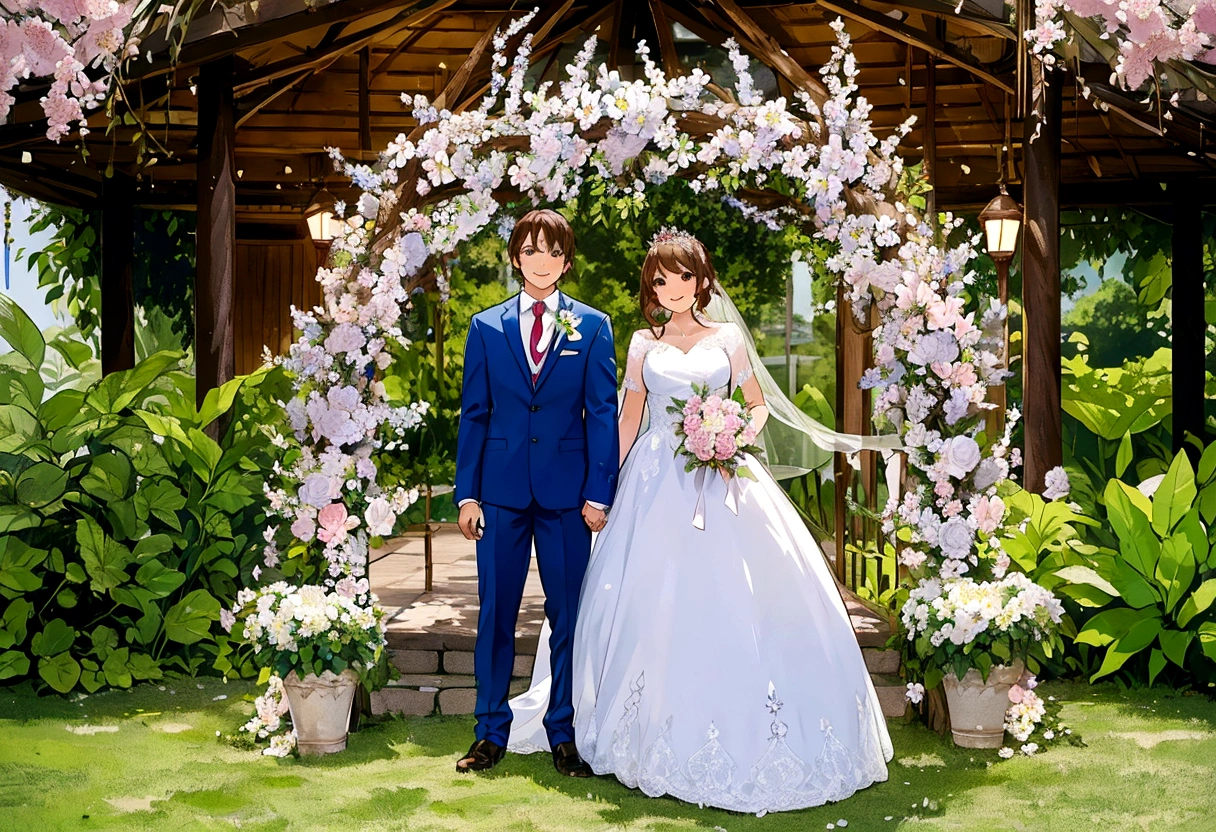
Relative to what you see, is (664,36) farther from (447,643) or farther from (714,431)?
(447,643)

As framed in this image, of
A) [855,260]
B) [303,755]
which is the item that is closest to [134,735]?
[303,755]

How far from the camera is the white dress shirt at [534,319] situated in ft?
14.7

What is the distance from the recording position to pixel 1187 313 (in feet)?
32.3

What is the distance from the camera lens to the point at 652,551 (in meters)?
4.38

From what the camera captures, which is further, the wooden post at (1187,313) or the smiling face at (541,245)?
the wooden post at (1187,313)

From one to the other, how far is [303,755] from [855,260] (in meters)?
3.00

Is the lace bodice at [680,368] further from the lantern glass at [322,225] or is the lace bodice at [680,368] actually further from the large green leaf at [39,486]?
the lantern glass at [322,225]

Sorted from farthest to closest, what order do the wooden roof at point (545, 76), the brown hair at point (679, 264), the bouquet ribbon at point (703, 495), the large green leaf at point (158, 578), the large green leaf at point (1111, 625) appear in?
the wooden roof at point (545, 76) < the large green leaf at point (158, 578) < the large green leaf at point (1111, 625) < the brown hair at point (679, 264) < the bouquet ribbon at point (703, 495)

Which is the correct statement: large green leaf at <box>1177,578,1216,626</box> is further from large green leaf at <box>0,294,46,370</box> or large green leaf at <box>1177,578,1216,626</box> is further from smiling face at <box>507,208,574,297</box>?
large green leaf at <box>0,294,46,370</box>

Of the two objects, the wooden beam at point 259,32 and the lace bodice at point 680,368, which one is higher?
the wooden beam at point 259,32

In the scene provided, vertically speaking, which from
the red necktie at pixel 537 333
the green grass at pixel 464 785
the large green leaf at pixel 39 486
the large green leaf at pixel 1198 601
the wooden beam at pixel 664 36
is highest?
the wooden beam at pixel 664 36

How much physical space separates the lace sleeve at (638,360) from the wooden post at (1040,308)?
2.47m

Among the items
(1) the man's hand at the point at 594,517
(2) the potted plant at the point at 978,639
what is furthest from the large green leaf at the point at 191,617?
(2) the potted plant at the point at 978,639

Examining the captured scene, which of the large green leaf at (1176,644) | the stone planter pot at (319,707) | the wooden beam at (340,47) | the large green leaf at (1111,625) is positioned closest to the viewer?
the stone planter pot at (319,707)
